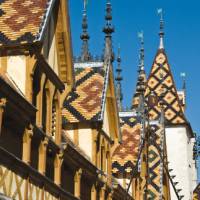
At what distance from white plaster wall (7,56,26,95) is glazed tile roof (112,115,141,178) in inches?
497

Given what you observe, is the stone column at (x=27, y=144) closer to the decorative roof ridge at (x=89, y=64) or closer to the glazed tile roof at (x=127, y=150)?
the decorative roof ridge at (x=89, y=64)

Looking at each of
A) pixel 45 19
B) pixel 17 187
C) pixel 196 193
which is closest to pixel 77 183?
pixel 45 19

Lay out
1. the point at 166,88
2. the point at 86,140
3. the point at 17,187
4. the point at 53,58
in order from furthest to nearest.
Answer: the point at 166,88, the point at 86,140, the point at 53,58, the point at 17,187

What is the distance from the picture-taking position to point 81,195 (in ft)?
66.5

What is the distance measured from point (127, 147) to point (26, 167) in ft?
51.5

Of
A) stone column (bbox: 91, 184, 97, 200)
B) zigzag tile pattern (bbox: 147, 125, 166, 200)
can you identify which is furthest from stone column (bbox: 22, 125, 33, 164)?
zigzag tile pattern (bbox: 147, 125, 166, 200)

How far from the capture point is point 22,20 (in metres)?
16.7

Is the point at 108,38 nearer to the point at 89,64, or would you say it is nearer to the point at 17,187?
the point at 89,64

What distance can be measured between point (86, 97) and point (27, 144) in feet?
27.1

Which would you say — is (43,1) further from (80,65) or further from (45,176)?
(80,65)

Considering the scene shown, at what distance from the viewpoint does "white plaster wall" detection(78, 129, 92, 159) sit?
71.1 ft

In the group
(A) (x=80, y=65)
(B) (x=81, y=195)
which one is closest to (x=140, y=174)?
(A) (x=80, y=65)

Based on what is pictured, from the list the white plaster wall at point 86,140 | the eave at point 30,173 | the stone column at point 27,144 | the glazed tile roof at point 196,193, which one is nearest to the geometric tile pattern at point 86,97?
the white plaster wall at point 86,140

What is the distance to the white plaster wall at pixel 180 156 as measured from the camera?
154 ft
